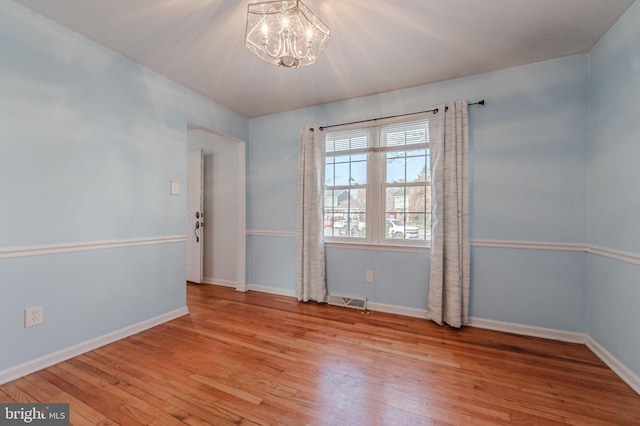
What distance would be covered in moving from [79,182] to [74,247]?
50 cm

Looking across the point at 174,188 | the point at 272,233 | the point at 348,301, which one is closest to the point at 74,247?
the point at 174,188

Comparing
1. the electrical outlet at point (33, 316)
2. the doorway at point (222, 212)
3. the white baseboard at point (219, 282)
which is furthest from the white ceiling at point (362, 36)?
the white baseboard at point (219, 282)

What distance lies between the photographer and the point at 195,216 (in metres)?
4.15

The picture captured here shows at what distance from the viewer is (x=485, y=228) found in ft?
8.36

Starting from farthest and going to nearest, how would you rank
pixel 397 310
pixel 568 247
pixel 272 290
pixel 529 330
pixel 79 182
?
pixel 272 290 < pixel 397 310 < pixel 529 330 < pixel 568 247 < pixel 79 182

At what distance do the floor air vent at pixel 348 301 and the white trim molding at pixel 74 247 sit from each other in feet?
6.32

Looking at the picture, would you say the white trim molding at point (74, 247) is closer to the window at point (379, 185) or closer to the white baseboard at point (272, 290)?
the white baseboard at point (272, 290)

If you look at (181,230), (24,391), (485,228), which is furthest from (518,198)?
(24,391)

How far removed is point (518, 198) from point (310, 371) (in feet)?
7.80

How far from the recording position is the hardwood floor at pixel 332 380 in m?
1.43

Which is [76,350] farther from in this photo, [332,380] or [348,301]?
[348,301]

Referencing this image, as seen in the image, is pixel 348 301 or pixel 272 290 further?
pixel 272 290

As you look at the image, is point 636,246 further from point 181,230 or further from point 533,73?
point 181,230

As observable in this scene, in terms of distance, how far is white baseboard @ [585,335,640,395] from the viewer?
1646 millimetres
